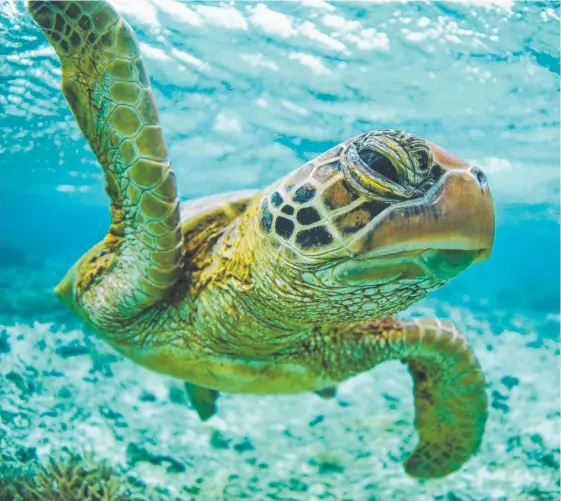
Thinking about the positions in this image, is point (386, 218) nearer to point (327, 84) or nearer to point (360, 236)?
point (360, 236)

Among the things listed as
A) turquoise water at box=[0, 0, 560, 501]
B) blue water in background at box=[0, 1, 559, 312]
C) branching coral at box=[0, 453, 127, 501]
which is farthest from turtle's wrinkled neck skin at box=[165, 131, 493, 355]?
blue water in background at box=[0, 1, 559, 312]

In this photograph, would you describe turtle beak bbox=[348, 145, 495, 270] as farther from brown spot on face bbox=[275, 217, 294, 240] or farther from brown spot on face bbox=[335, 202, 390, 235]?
brown spot on face bbox=[275, 217, 294, 240]

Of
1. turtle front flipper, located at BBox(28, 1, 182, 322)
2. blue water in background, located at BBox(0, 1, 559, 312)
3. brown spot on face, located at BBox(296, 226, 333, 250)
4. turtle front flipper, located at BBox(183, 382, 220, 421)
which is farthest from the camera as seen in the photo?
blue water in background, located at BBox(0, 1, 559, 312)

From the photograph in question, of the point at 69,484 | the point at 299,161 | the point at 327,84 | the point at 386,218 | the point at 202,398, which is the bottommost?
the point at 299,161

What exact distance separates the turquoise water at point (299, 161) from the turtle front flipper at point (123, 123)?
280 centimetres

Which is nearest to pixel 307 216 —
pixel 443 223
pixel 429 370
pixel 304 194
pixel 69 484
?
pixel 304 194

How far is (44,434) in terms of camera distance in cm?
414

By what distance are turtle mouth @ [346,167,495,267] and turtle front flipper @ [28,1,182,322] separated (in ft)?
3.22

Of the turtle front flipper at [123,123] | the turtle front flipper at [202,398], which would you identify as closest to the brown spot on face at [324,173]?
the turtle front flipper at [123,123]

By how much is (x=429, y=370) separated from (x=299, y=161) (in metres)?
11.5

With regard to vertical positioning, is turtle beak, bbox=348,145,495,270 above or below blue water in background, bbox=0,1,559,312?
above

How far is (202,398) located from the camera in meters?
3.45

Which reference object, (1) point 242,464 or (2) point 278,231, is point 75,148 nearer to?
(1) point 242,464

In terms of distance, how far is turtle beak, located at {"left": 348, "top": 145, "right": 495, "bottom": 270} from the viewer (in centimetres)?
114
